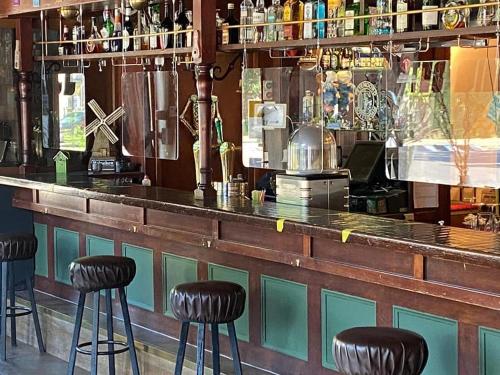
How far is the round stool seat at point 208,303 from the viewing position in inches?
163

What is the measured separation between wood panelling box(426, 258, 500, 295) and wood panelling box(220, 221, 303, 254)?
795 millimetres

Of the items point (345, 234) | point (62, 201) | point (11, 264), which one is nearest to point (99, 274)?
point (11, 264)

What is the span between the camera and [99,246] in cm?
Result: 616

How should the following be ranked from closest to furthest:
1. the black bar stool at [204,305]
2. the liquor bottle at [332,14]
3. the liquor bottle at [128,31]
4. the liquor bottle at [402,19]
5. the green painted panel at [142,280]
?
the black bar stool at [204,305], the liquor bottle at [402,19], the liquor bottle at [332,14], the green painted panel at [142,280], the liquor bottle at [128,31]

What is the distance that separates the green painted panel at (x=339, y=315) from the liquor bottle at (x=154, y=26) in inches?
93.2

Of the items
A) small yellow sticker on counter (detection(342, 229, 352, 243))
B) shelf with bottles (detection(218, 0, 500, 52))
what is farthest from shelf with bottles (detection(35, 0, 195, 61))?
small yellow sticker on counter (detection(342, 229, 352, 243))

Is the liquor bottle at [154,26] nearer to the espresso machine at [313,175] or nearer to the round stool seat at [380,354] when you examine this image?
the espresso machine at [313,175]

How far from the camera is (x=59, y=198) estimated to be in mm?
6121

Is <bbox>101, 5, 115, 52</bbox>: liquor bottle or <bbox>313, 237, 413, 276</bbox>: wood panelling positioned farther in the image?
<bbox>101, 5, 115, 52</bbox>: liquor bottle

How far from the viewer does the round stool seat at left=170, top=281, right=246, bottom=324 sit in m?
4.14

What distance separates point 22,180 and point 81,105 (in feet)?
2.83

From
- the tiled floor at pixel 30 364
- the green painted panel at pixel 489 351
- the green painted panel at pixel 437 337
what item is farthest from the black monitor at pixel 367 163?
the green painted panel at pixel 489 351

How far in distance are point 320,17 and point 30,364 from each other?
9.11 feet

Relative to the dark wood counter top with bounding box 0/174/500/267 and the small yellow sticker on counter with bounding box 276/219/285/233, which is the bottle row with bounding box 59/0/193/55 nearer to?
the dark wood counter top with bounding box 0/174/500/267
